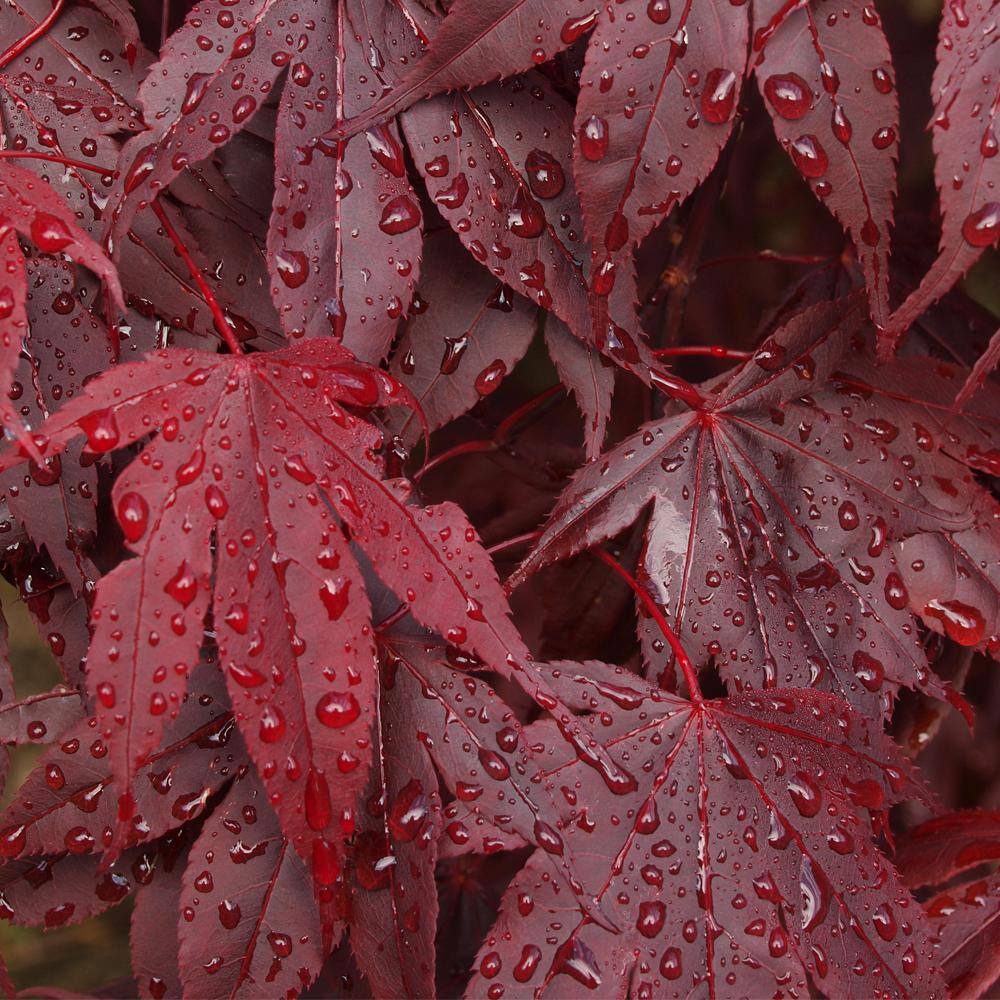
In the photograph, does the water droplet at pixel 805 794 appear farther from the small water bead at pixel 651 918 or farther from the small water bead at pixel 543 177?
the small water bead at pixel 543 177

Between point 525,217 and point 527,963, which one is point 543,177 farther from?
point 527,963

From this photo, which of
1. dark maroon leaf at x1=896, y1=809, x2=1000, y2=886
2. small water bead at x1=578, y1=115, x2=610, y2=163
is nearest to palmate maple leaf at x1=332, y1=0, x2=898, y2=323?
small water bead at x1=578, y1=115, x2=610, y2=163

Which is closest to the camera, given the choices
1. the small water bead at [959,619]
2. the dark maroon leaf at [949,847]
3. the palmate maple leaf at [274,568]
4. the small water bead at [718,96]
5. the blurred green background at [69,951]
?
the palmate maple leaf at [274,568]

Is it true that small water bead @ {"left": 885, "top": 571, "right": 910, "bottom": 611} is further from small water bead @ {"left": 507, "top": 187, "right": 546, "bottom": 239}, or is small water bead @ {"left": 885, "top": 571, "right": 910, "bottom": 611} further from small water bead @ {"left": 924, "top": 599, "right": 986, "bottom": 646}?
small water bead @ {"left": 507, "top": 187, "right": 546, "bottom": 239}

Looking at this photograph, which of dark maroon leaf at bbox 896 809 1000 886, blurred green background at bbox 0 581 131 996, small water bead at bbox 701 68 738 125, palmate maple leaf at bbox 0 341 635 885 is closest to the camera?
palmate maple leaf at bbox 0 341 635 885

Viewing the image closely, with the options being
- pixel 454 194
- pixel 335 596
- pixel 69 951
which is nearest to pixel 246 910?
pixel 335 596

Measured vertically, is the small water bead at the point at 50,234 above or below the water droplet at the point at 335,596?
above

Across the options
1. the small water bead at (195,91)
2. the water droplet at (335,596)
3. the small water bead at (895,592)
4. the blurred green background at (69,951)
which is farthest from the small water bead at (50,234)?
the blurred green background at (69,951)

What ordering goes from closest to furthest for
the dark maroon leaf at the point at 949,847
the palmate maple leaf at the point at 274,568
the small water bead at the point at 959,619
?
the palmate maple leaf at the point at 274,568 < the small water bead at the point at 959,619 < the dark maroon leaf at the point at 949,847
